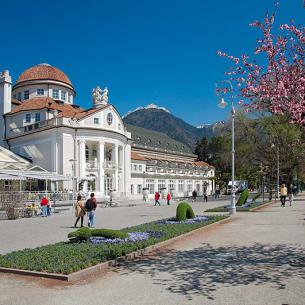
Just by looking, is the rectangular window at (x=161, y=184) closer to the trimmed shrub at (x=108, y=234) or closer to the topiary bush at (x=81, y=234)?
the trimmed shrub at (x=108, y=234)

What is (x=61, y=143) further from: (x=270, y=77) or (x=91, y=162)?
(x=270, y=77)

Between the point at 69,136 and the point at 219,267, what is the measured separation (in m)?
48.9

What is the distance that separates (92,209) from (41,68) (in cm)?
5558

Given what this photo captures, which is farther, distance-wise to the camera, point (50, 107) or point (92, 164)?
point (50, 107)

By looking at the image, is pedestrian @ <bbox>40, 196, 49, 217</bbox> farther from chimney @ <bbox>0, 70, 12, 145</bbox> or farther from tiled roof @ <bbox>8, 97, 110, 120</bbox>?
chimney @ <bbox>0, 70, 12, 145</bbox>

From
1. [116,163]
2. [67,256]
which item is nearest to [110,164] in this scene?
[116,163]

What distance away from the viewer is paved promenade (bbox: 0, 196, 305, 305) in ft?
23.8

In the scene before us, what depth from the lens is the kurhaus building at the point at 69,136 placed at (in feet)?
186

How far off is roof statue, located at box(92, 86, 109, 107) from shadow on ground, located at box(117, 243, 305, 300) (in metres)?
52.2

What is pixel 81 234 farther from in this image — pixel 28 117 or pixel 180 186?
pixel 180 186

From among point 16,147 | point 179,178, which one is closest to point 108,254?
point 16,147

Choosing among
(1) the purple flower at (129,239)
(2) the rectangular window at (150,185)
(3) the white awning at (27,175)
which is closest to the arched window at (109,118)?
(2) the rectangular window at (150,185)

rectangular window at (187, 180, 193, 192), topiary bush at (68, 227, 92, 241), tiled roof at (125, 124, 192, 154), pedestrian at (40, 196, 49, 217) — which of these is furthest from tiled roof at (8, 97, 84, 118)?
topiary bush at (68, 227, 92, 241)

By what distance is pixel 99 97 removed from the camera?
208 ft
